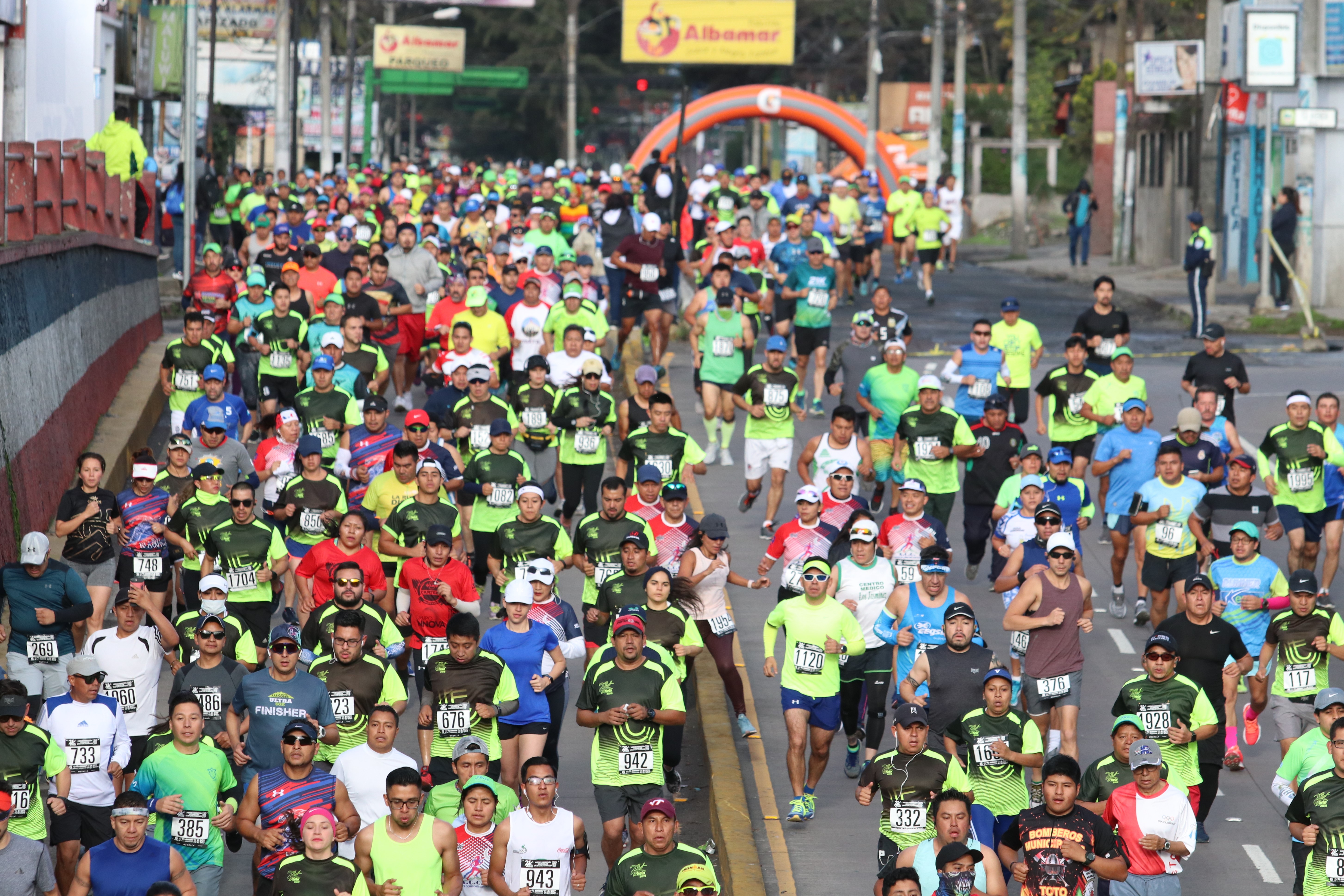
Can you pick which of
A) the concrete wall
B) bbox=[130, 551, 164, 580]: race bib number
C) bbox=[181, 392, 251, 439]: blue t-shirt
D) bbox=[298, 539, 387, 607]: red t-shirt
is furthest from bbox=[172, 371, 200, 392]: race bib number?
bbox=[298, 539, 387, 607]: red t-shirt

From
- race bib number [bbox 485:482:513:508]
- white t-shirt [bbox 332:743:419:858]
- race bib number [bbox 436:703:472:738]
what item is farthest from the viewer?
race bib number [bbox 485:482:513:508]

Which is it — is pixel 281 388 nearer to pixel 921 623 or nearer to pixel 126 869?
pixel 921 623

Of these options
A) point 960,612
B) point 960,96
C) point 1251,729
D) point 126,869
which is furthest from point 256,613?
point 960,96

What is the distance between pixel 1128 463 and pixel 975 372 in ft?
7.29

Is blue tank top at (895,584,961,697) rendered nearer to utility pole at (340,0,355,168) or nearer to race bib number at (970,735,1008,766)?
race bib number at (970,735,1008,766)

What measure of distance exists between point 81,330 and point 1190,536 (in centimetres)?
1134

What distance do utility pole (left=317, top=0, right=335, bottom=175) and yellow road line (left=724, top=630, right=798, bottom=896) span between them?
37.5 meters

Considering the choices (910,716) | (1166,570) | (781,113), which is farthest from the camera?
(781,113)

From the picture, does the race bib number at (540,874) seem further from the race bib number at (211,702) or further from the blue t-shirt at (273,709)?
the race bib number at (211,702)

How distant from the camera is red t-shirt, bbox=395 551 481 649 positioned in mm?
A: 11992

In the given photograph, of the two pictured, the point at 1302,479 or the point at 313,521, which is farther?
the point at 1302,479

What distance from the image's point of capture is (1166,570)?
Answer: 46.4 ft

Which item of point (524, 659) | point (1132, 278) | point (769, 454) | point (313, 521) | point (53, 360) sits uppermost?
point (1132, 278)

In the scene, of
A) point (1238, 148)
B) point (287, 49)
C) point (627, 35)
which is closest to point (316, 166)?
point (627, 35)
